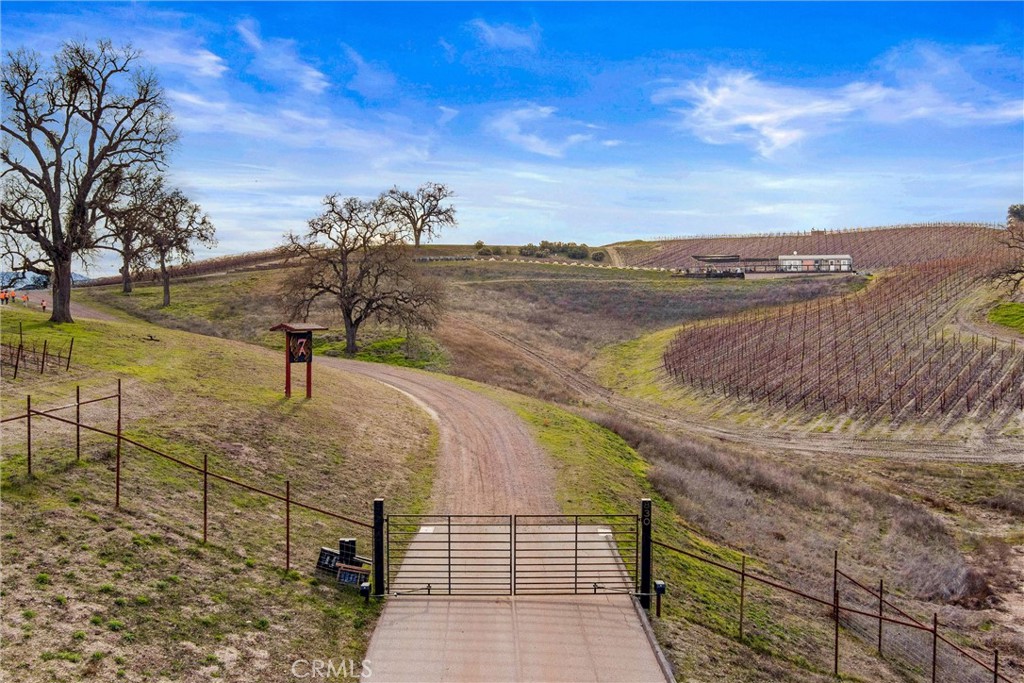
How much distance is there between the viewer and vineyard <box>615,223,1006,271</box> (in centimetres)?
10856

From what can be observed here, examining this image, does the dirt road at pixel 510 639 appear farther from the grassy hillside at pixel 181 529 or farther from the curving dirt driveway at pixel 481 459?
the curving dirt driveway at pixel 481 459

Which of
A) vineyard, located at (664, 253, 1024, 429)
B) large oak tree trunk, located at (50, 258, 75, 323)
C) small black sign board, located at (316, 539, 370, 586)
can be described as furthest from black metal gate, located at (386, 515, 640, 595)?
vineyard, located at (664, 253, 1024, 429)

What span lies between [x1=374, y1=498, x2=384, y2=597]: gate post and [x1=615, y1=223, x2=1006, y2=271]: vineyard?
10134 centimetres

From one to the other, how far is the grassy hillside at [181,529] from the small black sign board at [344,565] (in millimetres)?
372

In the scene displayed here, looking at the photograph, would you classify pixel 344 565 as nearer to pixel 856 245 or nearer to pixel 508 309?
pixel 508 309

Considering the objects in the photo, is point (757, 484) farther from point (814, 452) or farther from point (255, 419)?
point (255, 419)

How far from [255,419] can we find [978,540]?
2429 cm

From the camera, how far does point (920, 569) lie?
21.5 m

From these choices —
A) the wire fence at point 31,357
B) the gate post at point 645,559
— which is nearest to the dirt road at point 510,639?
the gate post at point 645,559

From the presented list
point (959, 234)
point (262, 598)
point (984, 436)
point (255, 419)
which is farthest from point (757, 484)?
point (959, 234)

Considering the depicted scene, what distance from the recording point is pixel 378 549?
14.5 metres

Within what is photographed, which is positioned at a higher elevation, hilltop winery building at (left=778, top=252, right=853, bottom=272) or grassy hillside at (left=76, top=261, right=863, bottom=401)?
hilltop winery building at (left=778, top=252, right=853, bottom=272)

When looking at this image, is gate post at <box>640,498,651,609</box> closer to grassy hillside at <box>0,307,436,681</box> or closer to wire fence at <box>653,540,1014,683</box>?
wire fence at <box>653,540,1014,683</box>

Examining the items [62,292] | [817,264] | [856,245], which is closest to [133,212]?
[62,292]
